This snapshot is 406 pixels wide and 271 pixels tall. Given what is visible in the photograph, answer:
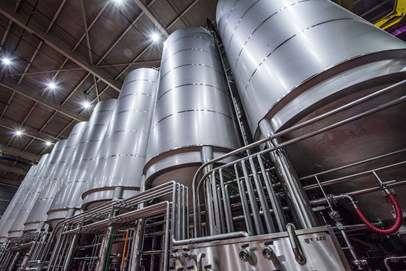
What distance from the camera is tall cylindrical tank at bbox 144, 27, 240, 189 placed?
285 centimetres

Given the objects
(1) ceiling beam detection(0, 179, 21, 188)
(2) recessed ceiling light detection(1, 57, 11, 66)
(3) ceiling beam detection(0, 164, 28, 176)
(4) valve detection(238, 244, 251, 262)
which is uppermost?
(2) recessed ceiling light detection(1, 57, 11, 66)

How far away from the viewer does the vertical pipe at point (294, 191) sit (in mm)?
1556

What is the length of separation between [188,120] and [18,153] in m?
17.3

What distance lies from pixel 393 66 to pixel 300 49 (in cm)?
85

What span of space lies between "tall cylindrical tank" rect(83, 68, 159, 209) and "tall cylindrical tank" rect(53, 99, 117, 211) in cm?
83

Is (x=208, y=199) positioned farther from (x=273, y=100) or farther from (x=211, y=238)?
(x=273, y=100)

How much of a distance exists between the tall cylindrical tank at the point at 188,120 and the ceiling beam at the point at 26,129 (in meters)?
12.8

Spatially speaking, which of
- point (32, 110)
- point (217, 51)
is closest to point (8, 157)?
point (32, 110)

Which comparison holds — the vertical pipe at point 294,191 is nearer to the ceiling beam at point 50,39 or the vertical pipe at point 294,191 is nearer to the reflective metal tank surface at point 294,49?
the reflective metal tank surface at point 294,49

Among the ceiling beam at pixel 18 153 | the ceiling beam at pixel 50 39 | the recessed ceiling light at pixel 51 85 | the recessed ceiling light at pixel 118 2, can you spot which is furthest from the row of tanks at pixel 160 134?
the ceiling beam at pixel 18 153

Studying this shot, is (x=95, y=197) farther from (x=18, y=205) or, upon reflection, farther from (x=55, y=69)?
(x=18, y=205)

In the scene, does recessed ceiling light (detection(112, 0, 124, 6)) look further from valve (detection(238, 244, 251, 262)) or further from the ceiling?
valve (detection(238, 244, 251, 262))

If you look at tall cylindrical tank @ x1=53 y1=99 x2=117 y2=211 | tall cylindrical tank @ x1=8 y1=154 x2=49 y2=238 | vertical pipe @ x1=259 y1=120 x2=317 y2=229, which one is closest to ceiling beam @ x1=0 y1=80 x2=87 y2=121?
tall cylindrical tank @ x1=8 y1=154 x2=49 y2=238

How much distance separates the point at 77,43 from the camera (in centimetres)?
786
